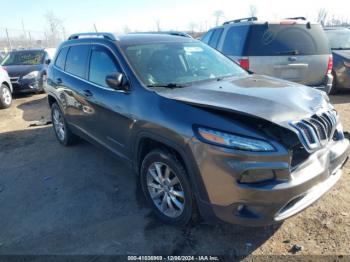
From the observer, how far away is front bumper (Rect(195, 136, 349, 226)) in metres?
2.40

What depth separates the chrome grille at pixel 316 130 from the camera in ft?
8.19

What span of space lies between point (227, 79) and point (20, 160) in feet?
11.9

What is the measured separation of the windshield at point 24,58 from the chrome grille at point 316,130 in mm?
10977

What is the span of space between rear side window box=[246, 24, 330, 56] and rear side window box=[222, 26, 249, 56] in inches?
6.3

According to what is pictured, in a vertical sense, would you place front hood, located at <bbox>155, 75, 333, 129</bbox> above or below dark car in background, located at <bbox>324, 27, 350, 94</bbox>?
above

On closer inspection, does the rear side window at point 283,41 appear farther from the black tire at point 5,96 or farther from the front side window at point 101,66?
the black tire at point 5,96

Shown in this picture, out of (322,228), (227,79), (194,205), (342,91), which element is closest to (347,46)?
(342,91)

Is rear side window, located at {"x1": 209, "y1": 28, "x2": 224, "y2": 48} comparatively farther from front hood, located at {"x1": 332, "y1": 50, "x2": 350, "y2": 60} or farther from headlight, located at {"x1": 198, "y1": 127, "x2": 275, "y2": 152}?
headlight, located at {"x1": 198, "y1": 127, "x2": 275, "y2": 152}

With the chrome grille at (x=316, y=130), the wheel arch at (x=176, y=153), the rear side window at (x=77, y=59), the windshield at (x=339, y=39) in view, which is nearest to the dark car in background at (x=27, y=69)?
the rear side window at (x=77, y=59)

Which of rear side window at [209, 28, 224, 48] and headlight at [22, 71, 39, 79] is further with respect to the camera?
headlight at [22, 71, 39, 79]

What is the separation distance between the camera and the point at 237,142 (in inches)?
95.8

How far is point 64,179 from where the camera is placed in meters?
4.42

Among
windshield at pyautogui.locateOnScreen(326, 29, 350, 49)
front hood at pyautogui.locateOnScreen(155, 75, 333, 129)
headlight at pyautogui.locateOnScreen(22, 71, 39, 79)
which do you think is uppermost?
front hood at pyautogui.locateOnScreen(155, 75, 333, 129)

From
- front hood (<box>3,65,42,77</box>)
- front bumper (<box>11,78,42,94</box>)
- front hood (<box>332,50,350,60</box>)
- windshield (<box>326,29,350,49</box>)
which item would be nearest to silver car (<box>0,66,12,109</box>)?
front bumper (<box>11,78,42,94</box>)
